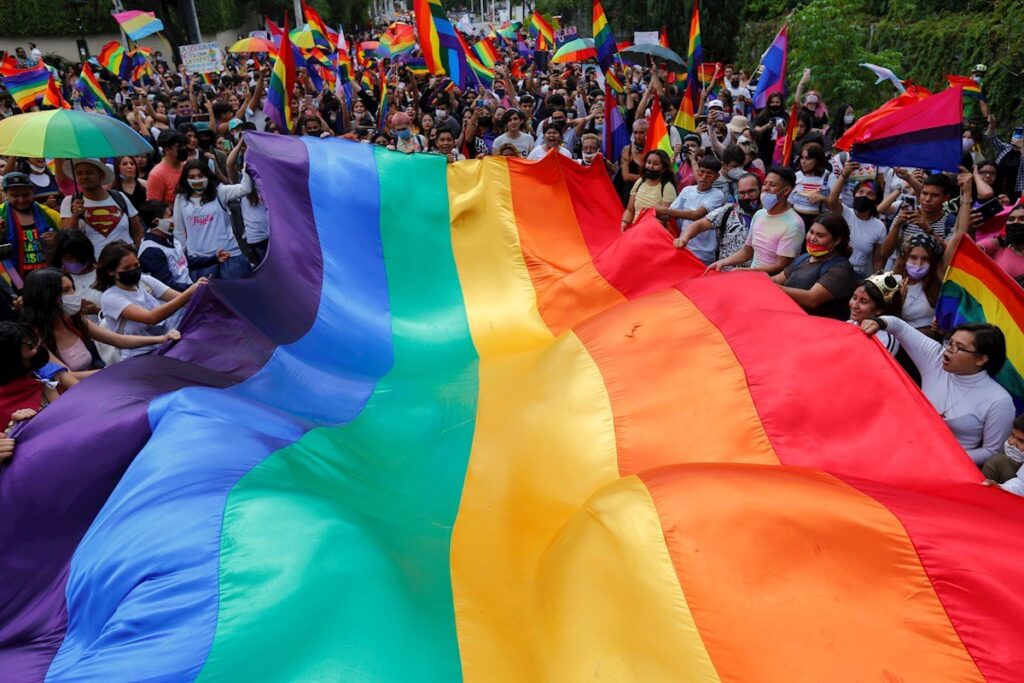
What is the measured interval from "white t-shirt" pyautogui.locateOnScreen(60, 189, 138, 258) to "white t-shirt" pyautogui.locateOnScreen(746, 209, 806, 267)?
4.71 m

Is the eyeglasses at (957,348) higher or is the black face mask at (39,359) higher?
the black face mask at (39,359)

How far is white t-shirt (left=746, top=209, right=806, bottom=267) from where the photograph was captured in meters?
5.26

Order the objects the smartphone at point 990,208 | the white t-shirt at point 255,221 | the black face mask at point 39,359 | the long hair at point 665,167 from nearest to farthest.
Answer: the black face mask at point 39,359, the smartphone at point 990,208, the white t-shirt at point 255,221, the long hair at point 665,167

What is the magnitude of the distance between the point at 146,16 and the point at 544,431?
47.9 ft

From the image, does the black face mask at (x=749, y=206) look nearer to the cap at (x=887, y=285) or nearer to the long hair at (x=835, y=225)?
the long hair at (x=835, y=225)

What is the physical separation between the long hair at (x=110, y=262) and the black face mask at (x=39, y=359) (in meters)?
0.71

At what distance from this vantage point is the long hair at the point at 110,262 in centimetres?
438

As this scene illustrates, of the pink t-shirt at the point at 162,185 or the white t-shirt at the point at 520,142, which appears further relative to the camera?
the white t-shirt at the point at 520,142

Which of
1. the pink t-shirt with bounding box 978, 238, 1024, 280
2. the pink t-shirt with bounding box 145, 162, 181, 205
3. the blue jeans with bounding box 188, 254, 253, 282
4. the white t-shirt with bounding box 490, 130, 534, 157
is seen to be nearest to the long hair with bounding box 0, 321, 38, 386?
the blue jeans with bounding box 188, 254, 253, 282

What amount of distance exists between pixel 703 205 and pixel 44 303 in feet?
15.0

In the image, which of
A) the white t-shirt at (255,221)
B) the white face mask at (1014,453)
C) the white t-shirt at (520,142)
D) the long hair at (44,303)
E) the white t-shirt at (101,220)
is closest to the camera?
the white face mask at (1014,453)

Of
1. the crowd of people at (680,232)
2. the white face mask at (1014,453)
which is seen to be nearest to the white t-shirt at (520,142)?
the crowd of people at (680,232)

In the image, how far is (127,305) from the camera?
4457 millimetres

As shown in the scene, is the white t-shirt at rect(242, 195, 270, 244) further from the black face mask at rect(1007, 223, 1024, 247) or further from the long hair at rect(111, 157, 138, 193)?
the black face mask at rect(1007, 223, 1024, 247)
